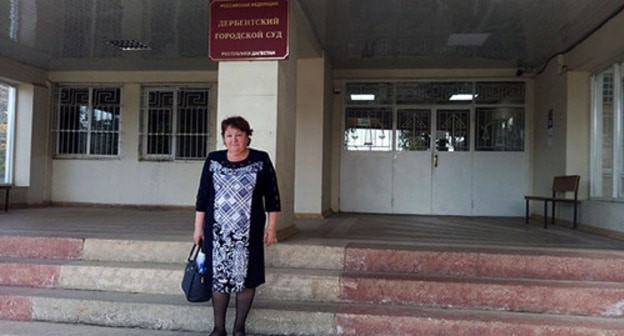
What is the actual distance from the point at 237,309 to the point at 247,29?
101 inches

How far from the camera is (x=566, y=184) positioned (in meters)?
Result: 6.61

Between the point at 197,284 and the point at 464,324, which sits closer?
the point at 197,284

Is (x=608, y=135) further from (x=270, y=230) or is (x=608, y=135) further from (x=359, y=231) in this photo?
(x=270, y=230)

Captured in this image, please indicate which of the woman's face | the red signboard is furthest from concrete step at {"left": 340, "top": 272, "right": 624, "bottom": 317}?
the red signboard

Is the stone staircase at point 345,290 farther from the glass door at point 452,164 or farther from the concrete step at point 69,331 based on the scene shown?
the glass door at point 452,164

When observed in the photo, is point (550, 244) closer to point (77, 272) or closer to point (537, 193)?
point (537, 193)

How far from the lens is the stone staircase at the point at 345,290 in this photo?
11.2ft

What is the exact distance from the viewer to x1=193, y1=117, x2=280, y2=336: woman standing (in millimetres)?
3031

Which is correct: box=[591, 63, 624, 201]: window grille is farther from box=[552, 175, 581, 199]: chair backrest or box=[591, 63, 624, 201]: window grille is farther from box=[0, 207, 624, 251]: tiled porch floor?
box=[0, 207, 624, 251]: tiled porch floor

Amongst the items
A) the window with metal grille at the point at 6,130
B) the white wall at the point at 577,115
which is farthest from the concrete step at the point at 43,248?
the white wall at the point at 577,115

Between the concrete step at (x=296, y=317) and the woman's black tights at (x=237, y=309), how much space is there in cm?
33

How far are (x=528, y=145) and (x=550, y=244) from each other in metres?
4.08

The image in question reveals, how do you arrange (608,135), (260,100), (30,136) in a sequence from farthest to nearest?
(30,136), (608,135), (260,100)

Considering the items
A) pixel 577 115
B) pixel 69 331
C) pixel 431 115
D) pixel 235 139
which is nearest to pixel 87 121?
pixel 431 115
